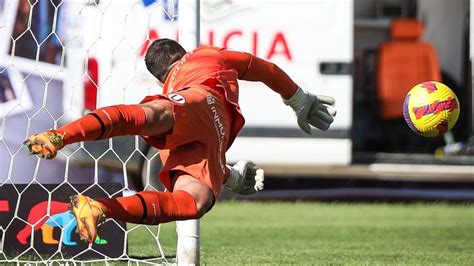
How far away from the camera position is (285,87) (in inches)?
207

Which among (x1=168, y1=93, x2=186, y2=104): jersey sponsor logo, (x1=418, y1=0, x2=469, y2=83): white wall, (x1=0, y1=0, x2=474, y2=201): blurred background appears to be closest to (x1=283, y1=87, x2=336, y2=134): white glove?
(x1=168, y1=93, x2=186, y2=104): jersey sponsor logo

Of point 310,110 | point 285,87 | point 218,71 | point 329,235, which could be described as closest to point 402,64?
point 329,235

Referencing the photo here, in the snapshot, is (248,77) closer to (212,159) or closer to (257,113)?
(212,159)

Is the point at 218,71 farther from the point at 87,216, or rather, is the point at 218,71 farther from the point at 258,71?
the point at 87,216

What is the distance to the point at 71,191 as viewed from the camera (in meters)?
5.68

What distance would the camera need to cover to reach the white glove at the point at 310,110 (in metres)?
5.30

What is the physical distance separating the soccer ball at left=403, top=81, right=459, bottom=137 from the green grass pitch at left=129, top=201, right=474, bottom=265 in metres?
0.71

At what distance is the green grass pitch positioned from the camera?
19.7 ft

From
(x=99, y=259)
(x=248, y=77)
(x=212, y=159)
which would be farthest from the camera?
(x=99, y=259)

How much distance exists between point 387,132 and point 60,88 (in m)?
3.69

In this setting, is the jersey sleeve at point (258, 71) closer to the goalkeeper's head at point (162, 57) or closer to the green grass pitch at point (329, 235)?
the goalkeeper's head at point (162, 57)

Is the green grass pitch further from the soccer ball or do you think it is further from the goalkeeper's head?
the goalkeeper's head

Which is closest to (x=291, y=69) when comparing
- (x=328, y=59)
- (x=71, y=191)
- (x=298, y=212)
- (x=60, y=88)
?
(x=328, y=59)

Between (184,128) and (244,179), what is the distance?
0.88 meters
